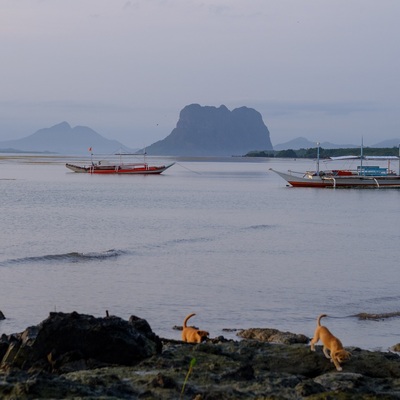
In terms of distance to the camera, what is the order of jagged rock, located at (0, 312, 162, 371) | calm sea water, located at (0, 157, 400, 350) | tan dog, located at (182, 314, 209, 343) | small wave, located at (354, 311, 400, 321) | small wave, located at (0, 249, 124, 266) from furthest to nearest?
small wave, located at (0, 249, 124, 266), calm sea water, located at (0, 157, 400, 350), small wave, located at (354, 311, 400, 321), tan dog, located at (182, 314, 209, 343), jagged rock, located at (0, 312, 162, 371)

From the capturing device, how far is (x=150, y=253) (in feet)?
94.4

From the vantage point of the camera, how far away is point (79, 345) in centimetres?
982

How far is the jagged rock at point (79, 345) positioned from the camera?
964 cm

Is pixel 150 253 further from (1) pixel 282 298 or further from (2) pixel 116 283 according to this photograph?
(1) pixel 282 298

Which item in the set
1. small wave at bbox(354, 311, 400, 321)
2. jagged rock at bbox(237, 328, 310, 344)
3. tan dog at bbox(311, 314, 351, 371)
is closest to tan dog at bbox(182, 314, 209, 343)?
tan dog at bbox(311, 314, 351, 371)

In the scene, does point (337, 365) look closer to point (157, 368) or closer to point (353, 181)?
point (157, 368)

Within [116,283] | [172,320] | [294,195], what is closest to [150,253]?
[116,283]

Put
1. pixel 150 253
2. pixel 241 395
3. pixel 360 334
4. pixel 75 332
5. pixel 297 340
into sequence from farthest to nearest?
pixel 150 253
pixel 360 334
pixel 297 340
pixel 75 332
pixel 241 395

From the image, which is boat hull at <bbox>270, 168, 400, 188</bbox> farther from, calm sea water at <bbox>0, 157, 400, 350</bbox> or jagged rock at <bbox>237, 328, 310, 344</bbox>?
jagged rock at <bbox>237, 328, 310, 344</bbox>

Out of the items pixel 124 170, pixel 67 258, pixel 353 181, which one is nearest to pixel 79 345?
pixel 67 258

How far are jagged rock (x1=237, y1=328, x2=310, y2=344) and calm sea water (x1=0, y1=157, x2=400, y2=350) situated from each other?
547 millimetres

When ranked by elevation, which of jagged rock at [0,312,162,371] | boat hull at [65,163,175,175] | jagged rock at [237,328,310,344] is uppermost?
jagged rock at [0,312,162,371]

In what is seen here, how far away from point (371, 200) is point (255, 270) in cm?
4495

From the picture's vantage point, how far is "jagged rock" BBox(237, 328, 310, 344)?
1384 cm
